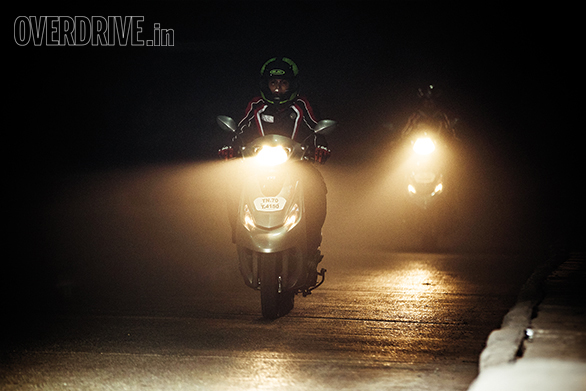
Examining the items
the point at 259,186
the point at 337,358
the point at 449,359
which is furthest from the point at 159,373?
the point at 259,186

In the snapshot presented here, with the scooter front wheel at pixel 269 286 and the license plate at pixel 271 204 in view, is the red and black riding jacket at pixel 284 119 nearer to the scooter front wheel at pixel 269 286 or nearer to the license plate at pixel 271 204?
the license plate at pixel 271 204

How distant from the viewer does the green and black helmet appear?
23.4 ft

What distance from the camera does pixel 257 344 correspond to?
5.57m

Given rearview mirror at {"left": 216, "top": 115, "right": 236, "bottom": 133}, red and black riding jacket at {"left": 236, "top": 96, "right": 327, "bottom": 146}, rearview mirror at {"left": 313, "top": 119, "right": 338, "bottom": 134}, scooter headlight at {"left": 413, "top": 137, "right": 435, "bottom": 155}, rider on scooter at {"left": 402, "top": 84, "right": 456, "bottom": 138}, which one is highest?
rider on scooter at {"left": 402, "top": 84, "right": 456, "bottom": 138}

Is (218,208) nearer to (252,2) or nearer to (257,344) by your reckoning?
(252,2)

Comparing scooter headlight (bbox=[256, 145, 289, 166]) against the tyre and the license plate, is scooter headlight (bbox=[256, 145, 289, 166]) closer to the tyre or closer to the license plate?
the license plate

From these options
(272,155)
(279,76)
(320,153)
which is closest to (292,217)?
(272,155)

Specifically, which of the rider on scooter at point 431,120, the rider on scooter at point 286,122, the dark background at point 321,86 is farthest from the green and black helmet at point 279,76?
the rider on scooter at point 431,120

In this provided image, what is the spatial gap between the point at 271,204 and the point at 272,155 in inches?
17.4

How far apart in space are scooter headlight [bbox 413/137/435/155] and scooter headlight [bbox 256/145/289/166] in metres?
8.82

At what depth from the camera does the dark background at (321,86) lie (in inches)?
765

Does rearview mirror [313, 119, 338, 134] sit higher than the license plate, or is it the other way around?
rearview mirror [313, 119, 338, 134]

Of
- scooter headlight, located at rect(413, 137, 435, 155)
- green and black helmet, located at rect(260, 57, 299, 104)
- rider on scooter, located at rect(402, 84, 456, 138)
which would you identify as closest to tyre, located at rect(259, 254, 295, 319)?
green and black helmet, located at rect(260, 57, 299, 104)

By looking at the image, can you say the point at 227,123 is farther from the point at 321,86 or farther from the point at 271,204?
the point at 321,86
